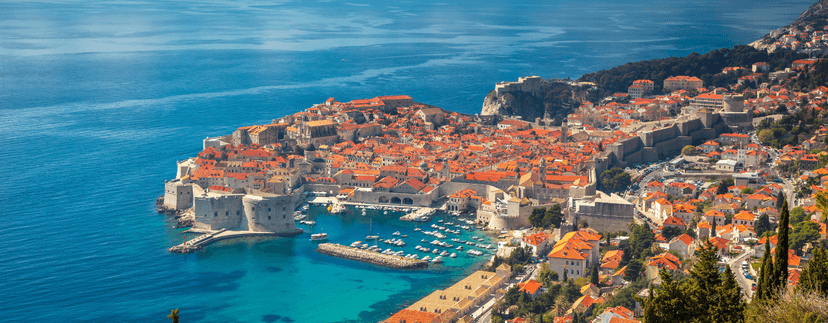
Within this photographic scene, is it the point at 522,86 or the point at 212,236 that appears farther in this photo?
the point at 522,86

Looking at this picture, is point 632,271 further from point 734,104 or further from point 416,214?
point 734,104

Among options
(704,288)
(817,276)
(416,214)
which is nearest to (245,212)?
(416,214)

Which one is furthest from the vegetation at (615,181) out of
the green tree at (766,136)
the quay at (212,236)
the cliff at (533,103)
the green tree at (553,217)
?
the cliff at (533,103)

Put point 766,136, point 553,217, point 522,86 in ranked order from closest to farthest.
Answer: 1. point 553,217
2. point 766,136
3. point 522,86

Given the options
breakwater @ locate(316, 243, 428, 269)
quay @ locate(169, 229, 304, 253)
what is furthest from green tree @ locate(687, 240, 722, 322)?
quay @ locate(169, 229, 304, 253)

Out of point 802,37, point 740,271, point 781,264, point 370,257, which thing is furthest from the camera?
point 802,37

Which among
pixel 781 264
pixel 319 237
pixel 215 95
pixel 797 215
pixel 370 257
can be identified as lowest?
pixel 370 257

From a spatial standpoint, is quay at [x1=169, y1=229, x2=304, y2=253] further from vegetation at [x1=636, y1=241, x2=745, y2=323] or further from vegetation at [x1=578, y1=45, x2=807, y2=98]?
vegetation at [x1=578, y1=45, x2=807, y2=98]
